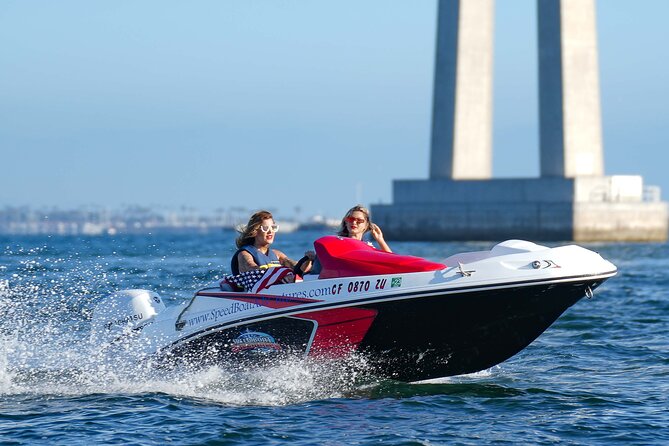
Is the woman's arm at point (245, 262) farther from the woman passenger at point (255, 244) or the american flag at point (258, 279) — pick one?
the american flag at point (258, 279)

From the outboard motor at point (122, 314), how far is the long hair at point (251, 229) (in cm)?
122

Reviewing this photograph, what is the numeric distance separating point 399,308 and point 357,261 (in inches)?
20.5

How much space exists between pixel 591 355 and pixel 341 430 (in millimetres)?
5013

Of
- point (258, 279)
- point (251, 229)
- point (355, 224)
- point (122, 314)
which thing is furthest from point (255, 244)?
point (122, 314)

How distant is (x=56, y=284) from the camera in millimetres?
21172

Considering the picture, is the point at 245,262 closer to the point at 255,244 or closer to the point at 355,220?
the point at 255,244

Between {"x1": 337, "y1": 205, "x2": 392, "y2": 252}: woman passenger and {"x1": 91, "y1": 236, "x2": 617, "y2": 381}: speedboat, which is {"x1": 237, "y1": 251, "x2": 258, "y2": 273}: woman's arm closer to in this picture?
{"x1": 91, "y1": 236, "x2": 617, "y2": 381}: speedboat

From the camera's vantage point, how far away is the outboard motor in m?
11.4

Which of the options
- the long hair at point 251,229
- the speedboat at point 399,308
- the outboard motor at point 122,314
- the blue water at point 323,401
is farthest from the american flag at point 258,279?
the outboard motor at point 122,314

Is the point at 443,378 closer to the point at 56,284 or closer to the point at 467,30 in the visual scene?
the point at 56,284

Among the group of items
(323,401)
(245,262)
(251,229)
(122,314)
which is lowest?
(323,401)

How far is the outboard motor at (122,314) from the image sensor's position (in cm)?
1137

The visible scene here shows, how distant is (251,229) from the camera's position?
10.8m

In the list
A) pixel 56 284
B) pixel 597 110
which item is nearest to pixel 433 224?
pixel 597 110
